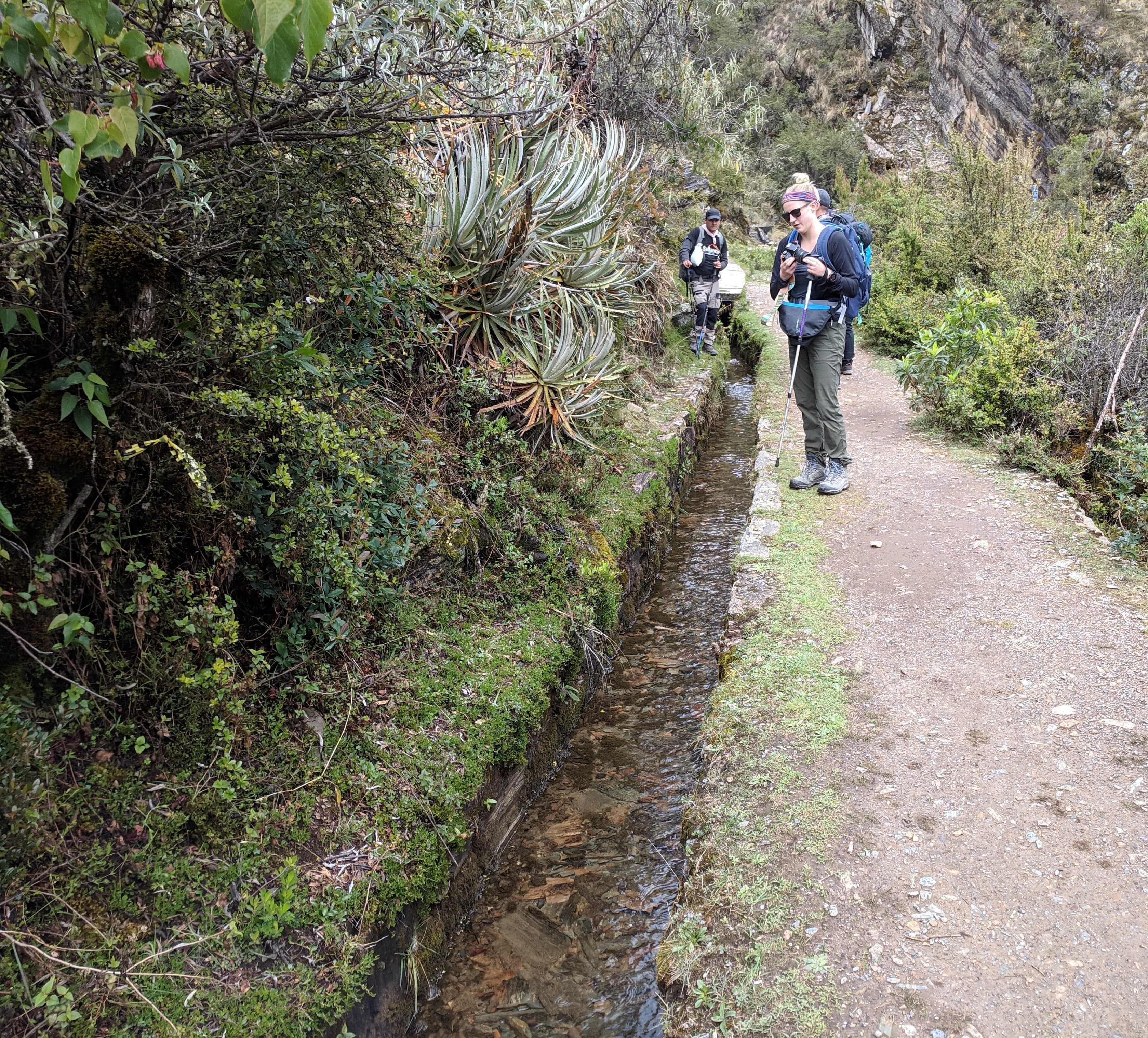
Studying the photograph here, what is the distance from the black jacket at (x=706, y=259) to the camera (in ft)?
32.7

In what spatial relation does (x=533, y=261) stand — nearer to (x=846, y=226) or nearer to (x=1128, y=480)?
(x=846, y=226)

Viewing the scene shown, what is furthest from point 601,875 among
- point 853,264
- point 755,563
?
point 853,264

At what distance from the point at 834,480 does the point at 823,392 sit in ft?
2.52

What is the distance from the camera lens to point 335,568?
2.91 metres

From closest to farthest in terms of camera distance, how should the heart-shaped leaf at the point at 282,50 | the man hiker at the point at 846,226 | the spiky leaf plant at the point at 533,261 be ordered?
the heart-shaped leaf at the point at 282,50, the spiky leaf plant at the point at 533,261, the man hiker at the point at 846,226

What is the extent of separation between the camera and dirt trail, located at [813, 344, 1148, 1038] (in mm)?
2246

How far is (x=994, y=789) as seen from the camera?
2971 millimetres

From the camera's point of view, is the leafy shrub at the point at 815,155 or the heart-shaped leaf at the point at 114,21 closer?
the heart-shaped leaf at the point at 114,21

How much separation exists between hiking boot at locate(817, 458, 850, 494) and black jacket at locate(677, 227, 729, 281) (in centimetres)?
487

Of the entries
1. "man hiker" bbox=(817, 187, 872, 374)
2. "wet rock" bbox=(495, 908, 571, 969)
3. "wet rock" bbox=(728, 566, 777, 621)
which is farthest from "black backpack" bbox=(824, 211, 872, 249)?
"wet rock" bbox=(495, 908, 571, 969)

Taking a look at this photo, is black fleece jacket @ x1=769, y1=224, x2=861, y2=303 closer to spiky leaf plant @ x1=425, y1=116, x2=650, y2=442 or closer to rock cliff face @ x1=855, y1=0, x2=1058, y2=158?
spiky leaf plant @ x1=425, y1=116, x2=650, y2=442

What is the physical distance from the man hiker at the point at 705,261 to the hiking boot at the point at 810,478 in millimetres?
4681

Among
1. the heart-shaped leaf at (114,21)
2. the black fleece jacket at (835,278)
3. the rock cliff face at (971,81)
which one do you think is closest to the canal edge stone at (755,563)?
the black fleece jacket at (835,278)

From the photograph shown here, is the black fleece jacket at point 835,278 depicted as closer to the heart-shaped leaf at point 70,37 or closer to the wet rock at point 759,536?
the wet rock at point 759,536
